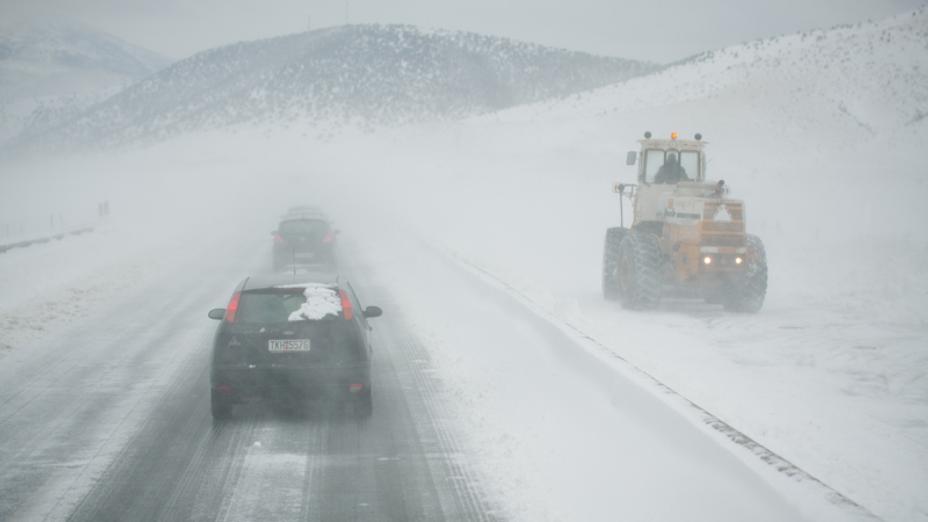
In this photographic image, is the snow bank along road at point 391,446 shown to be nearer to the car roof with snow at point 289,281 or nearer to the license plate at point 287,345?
the license plate at point 287,345

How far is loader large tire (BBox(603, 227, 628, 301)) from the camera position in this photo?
16.5 meters

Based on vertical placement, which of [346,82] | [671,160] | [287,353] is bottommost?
[287,353]

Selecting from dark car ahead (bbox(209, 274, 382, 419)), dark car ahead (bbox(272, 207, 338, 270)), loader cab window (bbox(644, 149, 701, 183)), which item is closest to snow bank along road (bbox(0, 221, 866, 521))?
dark car ahead (bbox(209, 274, 382, 419))

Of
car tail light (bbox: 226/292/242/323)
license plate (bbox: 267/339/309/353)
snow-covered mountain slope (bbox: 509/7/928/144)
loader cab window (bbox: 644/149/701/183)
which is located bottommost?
Result: license plate (bbox: 267/339/309/353)

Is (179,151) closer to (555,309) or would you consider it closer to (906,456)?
(555,309)

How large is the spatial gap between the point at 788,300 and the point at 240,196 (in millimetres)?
52283

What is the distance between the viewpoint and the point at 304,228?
22.5 meters

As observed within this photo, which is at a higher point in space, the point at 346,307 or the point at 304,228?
the point at 304,228

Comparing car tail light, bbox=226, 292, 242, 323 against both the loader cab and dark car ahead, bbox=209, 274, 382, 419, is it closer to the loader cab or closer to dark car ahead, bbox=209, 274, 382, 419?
dark car ahead, bbox=209, 274, 382, 419

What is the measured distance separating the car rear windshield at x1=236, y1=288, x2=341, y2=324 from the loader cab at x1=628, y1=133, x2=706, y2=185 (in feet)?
30.3

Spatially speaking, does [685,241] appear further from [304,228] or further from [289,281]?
[304,228]

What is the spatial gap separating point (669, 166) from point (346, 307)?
9.30m

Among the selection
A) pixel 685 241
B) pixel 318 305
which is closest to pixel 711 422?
pixel 318 305

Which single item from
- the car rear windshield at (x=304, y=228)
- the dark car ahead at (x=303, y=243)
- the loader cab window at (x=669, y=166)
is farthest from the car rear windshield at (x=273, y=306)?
the car rear windshield at (x=304, y=228)
